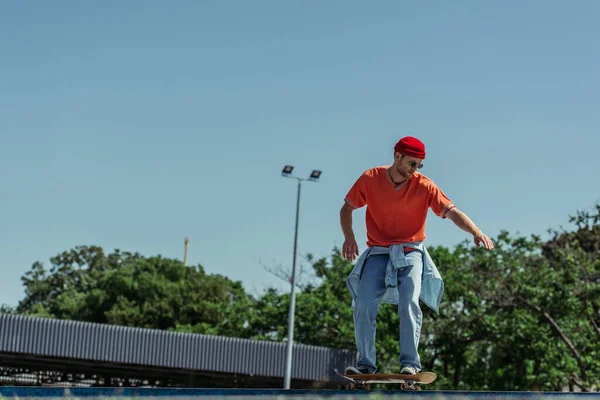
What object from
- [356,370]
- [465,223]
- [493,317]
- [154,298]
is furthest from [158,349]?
[154,298]

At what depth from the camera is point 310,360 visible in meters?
28.4

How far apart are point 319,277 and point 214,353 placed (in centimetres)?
1069

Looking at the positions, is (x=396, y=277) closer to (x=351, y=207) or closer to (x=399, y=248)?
(x=399, y=248)

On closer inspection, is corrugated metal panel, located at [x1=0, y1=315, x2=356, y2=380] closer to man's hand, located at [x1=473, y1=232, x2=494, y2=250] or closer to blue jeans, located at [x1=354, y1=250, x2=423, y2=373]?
blue jeans, located at [x1=354, y1=250, x2=423, y2=373]

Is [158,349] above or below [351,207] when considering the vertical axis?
below

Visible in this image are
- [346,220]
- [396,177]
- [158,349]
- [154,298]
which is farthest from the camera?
[154,298]

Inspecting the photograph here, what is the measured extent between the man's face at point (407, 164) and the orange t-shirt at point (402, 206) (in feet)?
0.36

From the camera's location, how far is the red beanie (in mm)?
6730

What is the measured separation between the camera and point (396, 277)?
269 inches

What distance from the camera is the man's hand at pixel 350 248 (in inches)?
281

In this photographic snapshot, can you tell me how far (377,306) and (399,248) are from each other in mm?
487

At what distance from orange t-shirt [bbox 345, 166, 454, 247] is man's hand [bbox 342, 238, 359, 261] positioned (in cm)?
20

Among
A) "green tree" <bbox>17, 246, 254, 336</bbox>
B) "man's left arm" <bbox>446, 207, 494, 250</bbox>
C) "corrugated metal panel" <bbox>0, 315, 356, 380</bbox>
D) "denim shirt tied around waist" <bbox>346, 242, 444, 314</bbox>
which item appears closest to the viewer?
"man's left arm" <bbox>446, 207, 494, 250</bbox>

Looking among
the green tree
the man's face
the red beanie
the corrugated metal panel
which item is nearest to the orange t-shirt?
the man's face
